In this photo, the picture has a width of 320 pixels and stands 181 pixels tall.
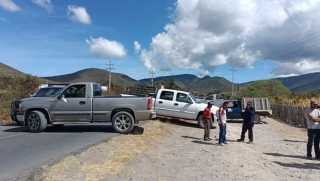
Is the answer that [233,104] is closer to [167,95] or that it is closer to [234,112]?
[234,112]

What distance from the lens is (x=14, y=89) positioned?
2195 centimetres

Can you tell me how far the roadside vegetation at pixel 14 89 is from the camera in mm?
20594

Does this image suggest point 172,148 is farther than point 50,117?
No

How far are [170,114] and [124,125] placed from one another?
5.71m

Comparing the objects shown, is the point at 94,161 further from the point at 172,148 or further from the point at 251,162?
the point at 251,162

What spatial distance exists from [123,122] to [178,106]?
226 inches

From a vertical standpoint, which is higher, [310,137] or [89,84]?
[89,84]

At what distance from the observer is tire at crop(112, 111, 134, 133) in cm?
1256

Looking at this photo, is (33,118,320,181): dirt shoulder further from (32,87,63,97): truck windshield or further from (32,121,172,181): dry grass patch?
(32,87,63,97): truck windshield

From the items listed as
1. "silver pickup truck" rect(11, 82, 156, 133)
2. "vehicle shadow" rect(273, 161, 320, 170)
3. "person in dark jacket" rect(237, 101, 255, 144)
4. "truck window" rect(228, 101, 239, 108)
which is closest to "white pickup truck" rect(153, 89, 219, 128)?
"person in dark jacket" rect(237, 101, 255, 144)

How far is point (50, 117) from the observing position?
41.7 ft

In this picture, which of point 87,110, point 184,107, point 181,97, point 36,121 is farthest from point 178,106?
point 36,121

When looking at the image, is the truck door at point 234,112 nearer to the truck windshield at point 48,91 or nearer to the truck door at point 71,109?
the truck windshield at point 48,91

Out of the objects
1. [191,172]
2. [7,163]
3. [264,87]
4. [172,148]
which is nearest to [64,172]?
[7,163]
